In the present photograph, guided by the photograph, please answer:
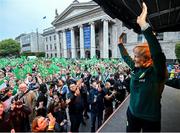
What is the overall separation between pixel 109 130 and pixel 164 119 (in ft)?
5.31

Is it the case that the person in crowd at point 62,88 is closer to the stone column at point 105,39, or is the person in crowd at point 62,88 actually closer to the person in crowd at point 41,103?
the person in crowd at point 41,103

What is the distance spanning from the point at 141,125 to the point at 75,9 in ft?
204

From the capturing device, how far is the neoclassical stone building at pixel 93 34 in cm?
4859

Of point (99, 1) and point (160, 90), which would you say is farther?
point (99, 1)

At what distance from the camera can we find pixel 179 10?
4.85 m

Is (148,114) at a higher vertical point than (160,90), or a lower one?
lower

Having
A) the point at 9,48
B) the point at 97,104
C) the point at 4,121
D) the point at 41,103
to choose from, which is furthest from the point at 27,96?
the point at 9,48

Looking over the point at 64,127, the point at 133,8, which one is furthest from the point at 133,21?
the point at 64,127

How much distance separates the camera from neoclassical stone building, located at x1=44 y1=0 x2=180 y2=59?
48594 millimetres

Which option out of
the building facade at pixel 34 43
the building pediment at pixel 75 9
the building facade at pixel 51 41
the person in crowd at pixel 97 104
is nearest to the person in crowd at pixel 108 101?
the person in crowd at pixel 97 104

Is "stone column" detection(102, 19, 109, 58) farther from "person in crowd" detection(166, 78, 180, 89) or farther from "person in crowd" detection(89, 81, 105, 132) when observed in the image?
"person in crowd" detection(166, 78, 180, 89)

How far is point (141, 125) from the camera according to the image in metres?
2.22

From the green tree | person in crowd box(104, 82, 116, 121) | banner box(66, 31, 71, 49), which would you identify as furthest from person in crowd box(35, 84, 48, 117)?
the green tree

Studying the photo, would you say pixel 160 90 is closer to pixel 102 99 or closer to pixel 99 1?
pixel 99 1
